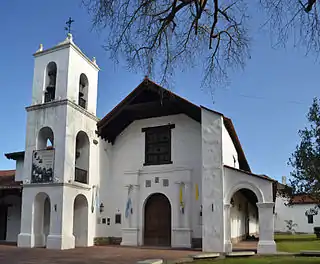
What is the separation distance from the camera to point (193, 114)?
A: 18266mm

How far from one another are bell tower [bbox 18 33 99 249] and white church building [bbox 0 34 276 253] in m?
0.05

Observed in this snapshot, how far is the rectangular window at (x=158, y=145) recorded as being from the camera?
19172 millimetres

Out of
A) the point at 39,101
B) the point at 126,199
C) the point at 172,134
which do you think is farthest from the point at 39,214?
the point at 172,134

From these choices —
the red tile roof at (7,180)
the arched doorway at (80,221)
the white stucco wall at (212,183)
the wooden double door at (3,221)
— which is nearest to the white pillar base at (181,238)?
the white stucco wall at (212,183)

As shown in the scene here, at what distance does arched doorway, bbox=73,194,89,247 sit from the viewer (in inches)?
723

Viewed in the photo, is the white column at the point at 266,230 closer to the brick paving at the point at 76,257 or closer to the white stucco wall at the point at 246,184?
the white stucco wall at the point at 246,184

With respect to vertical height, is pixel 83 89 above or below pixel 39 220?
above

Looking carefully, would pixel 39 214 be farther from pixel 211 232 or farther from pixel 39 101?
pixel 211 232

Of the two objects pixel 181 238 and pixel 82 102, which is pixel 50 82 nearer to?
pixel 82 102

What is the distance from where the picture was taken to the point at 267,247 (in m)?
14.8

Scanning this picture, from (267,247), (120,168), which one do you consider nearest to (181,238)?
(267,247)

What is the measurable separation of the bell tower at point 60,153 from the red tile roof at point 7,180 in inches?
93.3

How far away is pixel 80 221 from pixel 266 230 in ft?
28.9

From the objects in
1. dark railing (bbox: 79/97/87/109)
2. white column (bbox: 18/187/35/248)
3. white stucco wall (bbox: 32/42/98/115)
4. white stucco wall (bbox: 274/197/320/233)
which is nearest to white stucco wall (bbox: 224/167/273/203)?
Result: dark railing (bbox: 79/97/87/109)
